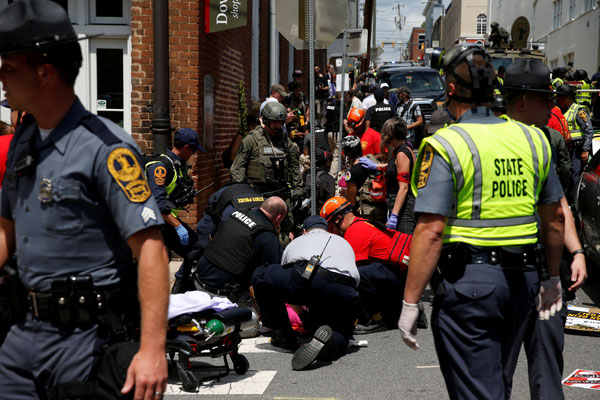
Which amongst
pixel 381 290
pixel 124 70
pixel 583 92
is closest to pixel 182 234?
pixel 381 290

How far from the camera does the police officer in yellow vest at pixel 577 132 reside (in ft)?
37.4

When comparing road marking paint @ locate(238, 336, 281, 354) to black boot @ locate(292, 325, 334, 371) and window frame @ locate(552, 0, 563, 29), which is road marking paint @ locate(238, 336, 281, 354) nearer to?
black boot @ locate(292, 325, 334, 371)

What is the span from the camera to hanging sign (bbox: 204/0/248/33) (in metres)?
10.4

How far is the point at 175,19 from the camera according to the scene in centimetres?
998

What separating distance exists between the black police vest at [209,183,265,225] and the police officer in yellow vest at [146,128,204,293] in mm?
563

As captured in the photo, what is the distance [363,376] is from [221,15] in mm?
6441

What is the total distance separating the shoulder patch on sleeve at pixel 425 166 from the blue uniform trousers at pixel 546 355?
1.12 m

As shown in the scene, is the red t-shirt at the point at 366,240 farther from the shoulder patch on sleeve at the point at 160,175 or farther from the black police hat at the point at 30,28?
the black police hat at the point at 30,28

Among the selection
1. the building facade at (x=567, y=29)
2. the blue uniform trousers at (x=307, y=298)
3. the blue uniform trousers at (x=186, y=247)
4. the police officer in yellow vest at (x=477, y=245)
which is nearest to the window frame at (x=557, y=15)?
the building facade at (x=567, y=29)

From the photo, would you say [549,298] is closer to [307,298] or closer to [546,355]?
[546,355]

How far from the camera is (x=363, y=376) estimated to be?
5961 mm

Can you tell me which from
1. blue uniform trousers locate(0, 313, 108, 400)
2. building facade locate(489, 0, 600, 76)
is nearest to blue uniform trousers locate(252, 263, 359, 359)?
blue uniform trousers locate(0, 313, 108, 400)

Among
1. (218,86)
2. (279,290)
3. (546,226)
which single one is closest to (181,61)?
(218,86)

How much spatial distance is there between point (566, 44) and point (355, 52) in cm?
2617
